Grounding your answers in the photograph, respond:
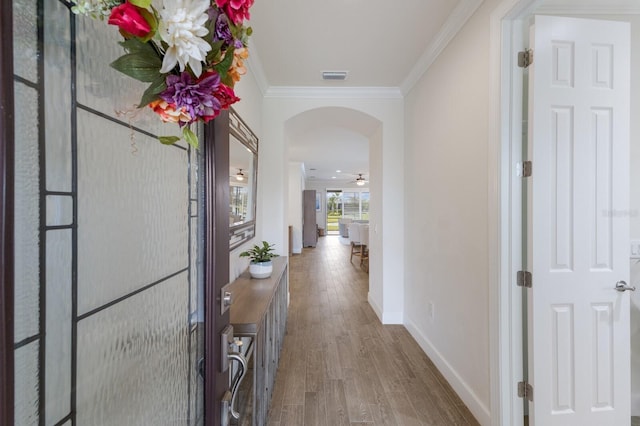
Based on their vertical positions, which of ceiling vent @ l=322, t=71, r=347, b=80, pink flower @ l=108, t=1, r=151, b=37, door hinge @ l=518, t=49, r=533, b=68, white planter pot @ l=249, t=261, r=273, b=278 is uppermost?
ceiling vent @ l=322, t=71, r=347, b=80

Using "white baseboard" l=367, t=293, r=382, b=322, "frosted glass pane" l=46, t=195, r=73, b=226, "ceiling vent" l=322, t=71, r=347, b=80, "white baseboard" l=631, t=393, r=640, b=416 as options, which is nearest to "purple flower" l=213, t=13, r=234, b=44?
"frosted glass pane" l=46, t=195, r=73, b=226

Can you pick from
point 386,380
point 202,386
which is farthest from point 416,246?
point 202,386

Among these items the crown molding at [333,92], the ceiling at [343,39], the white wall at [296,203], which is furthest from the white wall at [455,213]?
the white wall at [296,203]

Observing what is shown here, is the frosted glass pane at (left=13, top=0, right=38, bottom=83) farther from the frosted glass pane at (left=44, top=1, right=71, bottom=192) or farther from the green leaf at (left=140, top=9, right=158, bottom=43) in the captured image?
the green leaf at (left=140, top=9, right=158, bottom=43)

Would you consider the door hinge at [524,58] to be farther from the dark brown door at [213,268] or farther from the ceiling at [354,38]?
the dark brown door at [213,268]

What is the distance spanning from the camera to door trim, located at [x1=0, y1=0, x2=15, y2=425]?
13.4 inches

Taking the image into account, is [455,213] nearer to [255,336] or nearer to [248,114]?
[255,336]

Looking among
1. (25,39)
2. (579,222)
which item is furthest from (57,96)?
(579,222)

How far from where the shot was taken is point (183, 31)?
1.56ft

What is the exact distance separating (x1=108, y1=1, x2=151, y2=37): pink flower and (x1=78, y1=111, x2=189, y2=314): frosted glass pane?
0.18 metres

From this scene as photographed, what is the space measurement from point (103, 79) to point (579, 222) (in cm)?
210

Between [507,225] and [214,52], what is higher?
[214,52]

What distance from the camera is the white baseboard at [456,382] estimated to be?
5.74ft

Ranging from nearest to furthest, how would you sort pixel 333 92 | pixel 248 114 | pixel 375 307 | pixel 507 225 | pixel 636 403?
1. pixel 507 225
2. pixel 636 403
3. pixel 248 114
4. pixel 333 92
5. pixel 375 307
